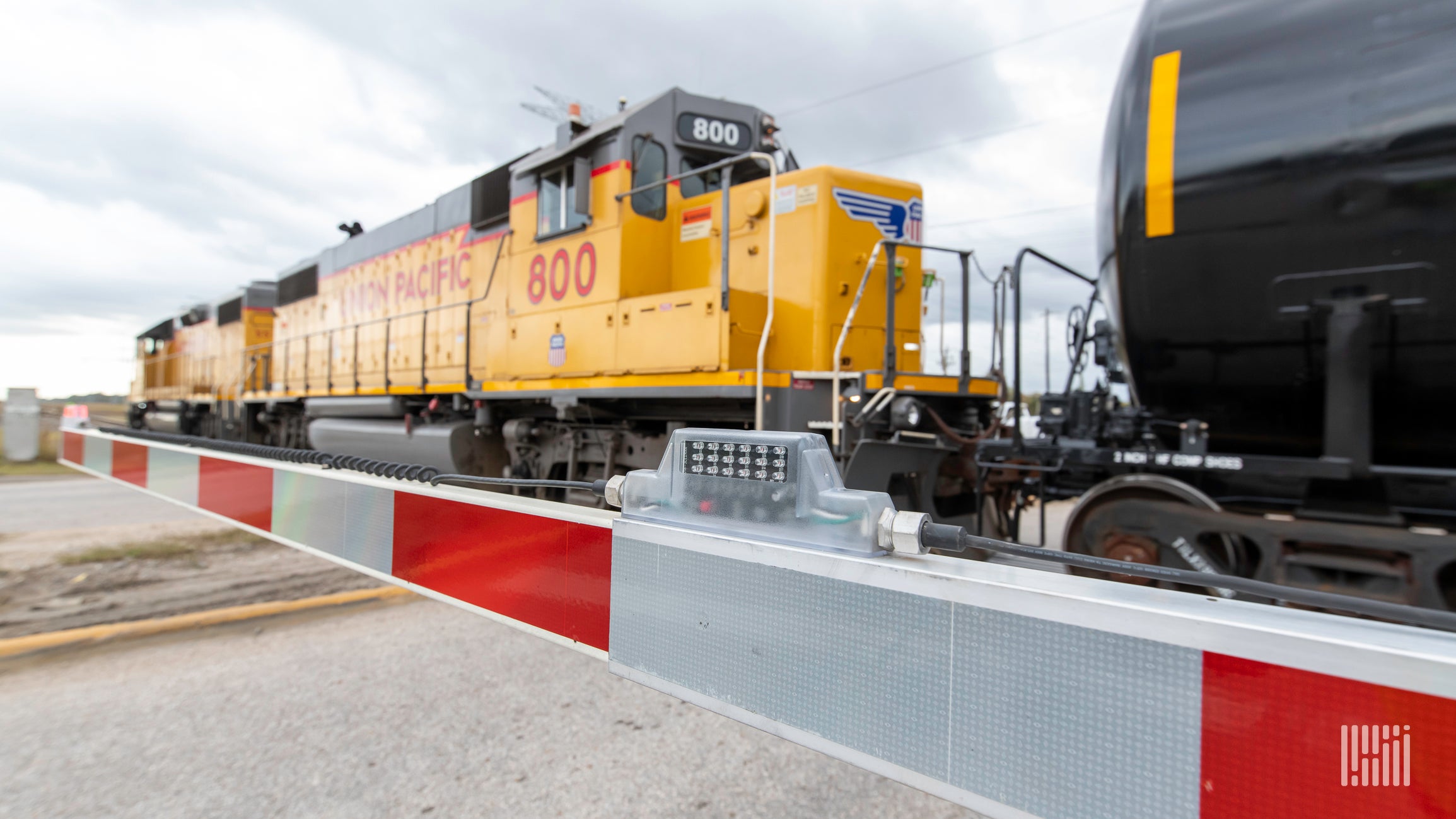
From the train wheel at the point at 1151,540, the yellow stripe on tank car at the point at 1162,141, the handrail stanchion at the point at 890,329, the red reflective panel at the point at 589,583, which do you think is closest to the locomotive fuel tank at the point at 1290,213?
the yellow stripe on tank car at the point at 1162,141

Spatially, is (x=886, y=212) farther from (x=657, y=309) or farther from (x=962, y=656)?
(x=962, y=656)

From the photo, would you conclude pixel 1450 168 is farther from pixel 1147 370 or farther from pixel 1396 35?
pixel 1147 370

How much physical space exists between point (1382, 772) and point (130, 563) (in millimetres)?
6787

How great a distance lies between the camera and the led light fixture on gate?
4.05ft

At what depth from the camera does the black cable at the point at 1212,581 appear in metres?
0.91

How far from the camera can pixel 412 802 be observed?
2.30 meters

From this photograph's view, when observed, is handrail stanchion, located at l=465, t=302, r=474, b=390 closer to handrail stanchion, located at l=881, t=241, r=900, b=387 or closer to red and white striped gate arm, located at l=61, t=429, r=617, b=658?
red and white striped gate arm, located at l=61, t=429, r=617, b=658

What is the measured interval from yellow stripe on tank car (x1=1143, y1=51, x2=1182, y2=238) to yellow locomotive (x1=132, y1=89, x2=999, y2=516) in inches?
53.3

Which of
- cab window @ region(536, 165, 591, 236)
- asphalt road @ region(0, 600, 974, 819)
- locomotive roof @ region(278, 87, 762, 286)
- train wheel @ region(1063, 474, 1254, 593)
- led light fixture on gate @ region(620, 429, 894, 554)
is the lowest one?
asphalt road @ region(0, 600, 974, 819)

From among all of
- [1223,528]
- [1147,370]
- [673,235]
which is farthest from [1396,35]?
[673,235]

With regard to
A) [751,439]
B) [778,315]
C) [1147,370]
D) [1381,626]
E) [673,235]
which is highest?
[673,235]

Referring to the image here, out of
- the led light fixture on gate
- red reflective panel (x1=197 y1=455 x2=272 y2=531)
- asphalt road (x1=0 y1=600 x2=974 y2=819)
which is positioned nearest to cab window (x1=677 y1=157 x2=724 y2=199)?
red reflective panel (x1=197 y1=455 x2=272 y2=531)

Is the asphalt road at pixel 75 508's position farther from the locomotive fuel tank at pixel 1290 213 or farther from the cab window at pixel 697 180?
the locomotive fuel tank at pixel 1290 213

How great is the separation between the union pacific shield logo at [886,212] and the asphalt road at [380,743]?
3211 millimetres
